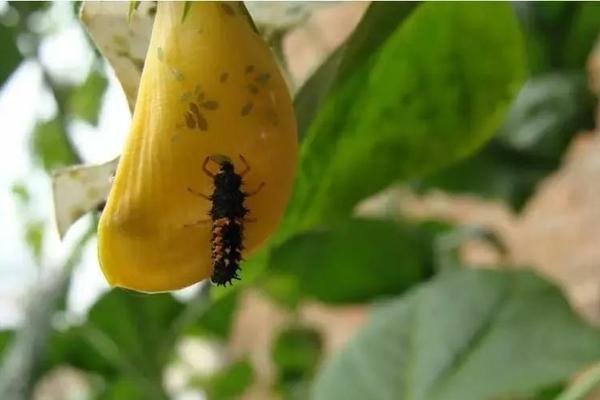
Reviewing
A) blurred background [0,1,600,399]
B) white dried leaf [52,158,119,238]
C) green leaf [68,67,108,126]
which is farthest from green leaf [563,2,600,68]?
white dried leaf [52,158,119,238]

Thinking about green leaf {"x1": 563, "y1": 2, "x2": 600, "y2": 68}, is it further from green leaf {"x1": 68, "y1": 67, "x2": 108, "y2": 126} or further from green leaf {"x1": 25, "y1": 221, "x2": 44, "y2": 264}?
green leaf {"x1": 25, "y1": 221, "x2": 44, "y2": 264}

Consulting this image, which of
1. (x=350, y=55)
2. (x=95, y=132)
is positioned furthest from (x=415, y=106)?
(x=95, y=132)

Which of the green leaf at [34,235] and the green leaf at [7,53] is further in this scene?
the green leaf at [34,235]

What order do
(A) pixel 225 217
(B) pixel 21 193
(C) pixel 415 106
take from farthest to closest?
(B) pixel 21 193 < (C) pixel 415 106 < (A) pixel 225 217

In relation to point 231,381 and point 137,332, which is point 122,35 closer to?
point 137,332

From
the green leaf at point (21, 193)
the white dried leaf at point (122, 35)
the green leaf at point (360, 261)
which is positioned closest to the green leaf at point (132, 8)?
the white dried leaf at point (122, 35)

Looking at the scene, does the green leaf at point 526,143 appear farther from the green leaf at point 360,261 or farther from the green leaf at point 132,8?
the green leaf at point 132,8

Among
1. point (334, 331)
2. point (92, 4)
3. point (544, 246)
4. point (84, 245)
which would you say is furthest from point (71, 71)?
point (334, 331)

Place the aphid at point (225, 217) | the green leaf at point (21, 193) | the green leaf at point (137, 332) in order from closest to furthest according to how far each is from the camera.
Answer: the aphid at point (225, 217) < the green leaf at point (137, 332) < the green leaf at point (21, 193)
